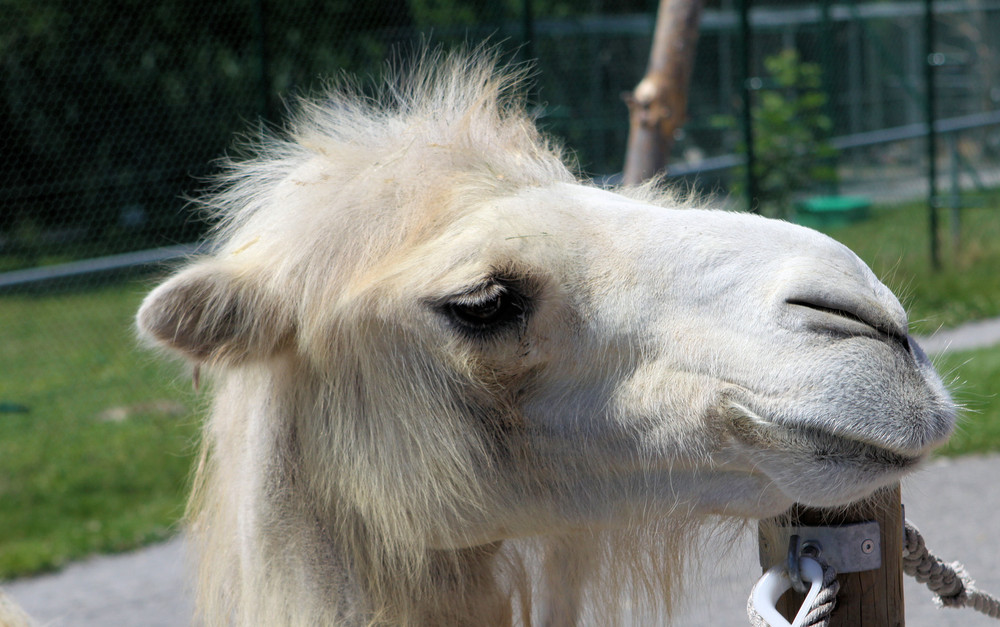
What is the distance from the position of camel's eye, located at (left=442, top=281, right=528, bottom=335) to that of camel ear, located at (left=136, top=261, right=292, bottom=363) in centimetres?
36

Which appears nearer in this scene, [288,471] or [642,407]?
[642,407]

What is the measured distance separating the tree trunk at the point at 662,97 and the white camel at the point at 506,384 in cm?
268

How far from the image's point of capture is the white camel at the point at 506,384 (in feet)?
5.11

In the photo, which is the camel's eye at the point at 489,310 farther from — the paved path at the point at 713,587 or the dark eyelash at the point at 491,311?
the paved path at the point at 713,587

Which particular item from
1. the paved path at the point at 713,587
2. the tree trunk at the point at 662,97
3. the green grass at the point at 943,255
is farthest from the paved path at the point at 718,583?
the green grass at the point at 943,255

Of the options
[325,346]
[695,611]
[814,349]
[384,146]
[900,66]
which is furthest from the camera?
[900,66]

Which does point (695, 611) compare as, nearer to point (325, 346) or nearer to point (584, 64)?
point (325, 346)

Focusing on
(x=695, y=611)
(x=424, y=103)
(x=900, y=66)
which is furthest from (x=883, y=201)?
(x=424, y=103)

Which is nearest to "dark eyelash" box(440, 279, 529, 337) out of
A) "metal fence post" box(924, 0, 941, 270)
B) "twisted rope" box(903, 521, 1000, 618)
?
"twisted rope" box(903, 521, 1000, 618)

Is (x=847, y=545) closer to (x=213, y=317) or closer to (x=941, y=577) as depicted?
(x=941, y=577)

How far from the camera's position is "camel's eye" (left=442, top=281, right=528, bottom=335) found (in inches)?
67.7

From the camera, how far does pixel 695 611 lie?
4.39m

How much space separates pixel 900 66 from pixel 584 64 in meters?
4.90

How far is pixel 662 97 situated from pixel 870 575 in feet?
11.0
